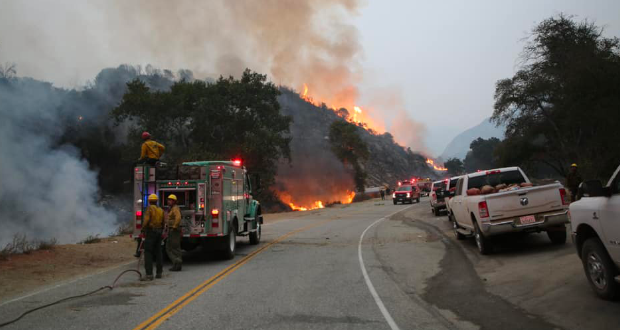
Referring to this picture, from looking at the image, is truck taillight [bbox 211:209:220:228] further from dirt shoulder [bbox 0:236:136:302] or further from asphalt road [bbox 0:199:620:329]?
dirt shoulder [bbox 0:236:136:302]

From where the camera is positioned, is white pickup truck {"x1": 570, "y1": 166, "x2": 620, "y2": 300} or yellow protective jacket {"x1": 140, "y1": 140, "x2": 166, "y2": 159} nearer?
white pickup truck {"x1": 570, "y1": 166, "x2": 620, "y2": 300}

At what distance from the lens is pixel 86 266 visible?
12.1m

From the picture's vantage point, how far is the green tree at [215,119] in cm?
4147

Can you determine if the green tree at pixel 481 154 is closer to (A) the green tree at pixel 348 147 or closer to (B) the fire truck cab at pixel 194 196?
(A) the green tree at pixel 348 147

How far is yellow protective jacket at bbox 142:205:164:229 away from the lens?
33.2ft

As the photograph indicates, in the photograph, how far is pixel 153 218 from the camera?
10.2 metres

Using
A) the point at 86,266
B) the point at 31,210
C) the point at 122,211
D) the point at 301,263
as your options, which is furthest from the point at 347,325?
the point at 122,211

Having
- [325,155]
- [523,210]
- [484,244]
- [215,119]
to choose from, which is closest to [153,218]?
[484,244]

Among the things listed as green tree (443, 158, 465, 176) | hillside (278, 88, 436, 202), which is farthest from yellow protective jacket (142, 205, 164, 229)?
green tree (443, 158, 465, 176)

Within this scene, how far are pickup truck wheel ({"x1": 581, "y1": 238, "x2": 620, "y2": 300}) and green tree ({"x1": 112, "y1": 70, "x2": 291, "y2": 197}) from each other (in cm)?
3620

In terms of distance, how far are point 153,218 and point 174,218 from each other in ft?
2.22

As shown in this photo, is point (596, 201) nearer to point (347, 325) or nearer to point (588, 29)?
point (347, 325)

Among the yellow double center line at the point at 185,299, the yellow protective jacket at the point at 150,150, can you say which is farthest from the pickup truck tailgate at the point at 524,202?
the yellow protective jacket at the point at 150,150

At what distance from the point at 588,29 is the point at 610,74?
7.64 m
